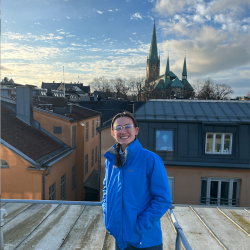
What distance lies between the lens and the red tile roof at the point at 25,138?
385 inches

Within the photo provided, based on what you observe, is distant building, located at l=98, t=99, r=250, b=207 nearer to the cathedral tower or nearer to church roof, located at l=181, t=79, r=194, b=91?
church roof, located at l=181, t=79, r=194, b=91

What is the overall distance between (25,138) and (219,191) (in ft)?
32.9

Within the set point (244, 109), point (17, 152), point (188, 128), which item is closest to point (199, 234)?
point (188, 128)

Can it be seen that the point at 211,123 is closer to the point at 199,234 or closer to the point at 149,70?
the point at 199,234

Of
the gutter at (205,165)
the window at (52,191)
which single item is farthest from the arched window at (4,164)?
the gutter at (205,165)

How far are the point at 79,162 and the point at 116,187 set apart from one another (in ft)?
44.8

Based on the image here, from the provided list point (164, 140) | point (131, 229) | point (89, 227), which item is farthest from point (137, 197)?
point (164, 140)

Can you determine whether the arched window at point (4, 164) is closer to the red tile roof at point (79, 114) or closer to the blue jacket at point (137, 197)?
the red tile roof at point (79, 114)

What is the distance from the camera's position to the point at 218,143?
934cm

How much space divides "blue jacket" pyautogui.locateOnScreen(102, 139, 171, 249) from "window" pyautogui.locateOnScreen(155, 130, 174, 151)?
24.4 feet

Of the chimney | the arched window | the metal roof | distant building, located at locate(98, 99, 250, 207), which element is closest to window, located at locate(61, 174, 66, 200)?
the arched window

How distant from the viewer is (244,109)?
10.4m

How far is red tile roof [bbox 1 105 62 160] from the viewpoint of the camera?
385 inches

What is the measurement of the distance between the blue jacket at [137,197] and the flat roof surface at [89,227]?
1.37m
